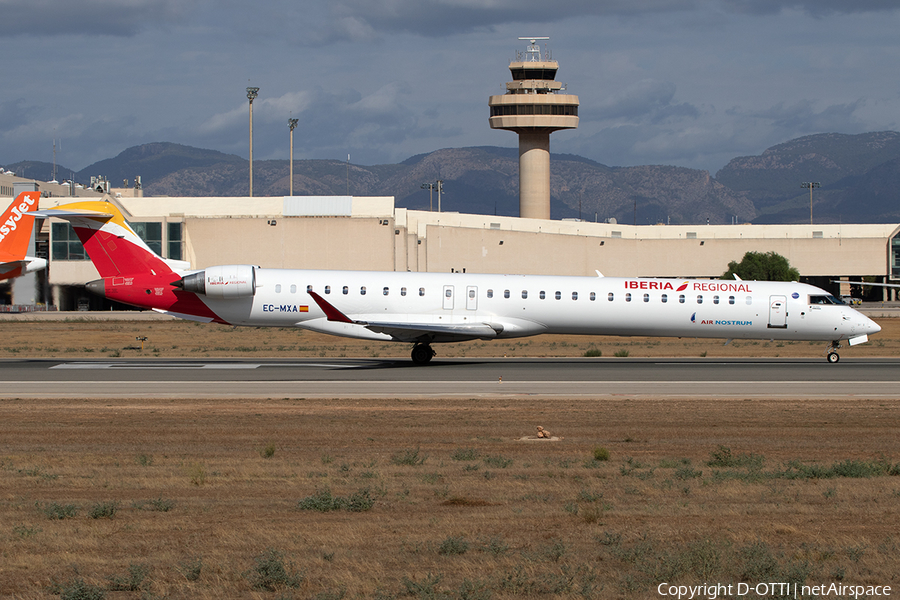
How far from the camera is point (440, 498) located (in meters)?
12.1

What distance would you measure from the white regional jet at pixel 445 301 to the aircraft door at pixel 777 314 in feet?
0.12

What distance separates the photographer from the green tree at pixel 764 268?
10094 cm

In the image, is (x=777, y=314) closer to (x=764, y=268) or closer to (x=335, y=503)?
(x=335, y=503)

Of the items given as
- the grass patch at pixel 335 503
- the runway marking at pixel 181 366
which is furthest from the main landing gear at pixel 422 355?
the grass patch at pixel 335 503

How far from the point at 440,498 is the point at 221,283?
67.9 ft

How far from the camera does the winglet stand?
30.0m

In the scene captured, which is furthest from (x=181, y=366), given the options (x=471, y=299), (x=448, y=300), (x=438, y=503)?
(x=438, y=503)

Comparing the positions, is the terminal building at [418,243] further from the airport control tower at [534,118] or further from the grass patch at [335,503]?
the grass patch at [335,503]

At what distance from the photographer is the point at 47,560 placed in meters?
9.31

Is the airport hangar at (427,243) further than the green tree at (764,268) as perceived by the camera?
No

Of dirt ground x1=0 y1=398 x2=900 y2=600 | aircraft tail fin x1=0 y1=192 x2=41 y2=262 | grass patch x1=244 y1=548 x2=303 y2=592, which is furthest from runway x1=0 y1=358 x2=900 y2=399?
grass patch x1=244 y1=548 x2=303 y2=592

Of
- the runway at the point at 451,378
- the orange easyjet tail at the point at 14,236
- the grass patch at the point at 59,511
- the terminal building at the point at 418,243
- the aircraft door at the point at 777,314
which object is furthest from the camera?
the terminal building at the point at 418,243

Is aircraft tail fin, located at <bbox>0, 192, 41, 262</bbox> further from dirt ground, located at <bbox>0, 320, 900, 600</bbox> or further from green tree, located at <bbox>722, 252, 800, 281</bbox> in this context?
green tree, located at <bbox>722, 252, 800, 281</bbox>

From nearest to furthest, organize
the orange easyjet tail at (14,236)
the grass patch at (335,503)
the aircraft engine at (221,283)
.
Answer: the grass patch at (335,503) → the aircraft engine at (221,283) → the orange easyjet tail at (14,236)
